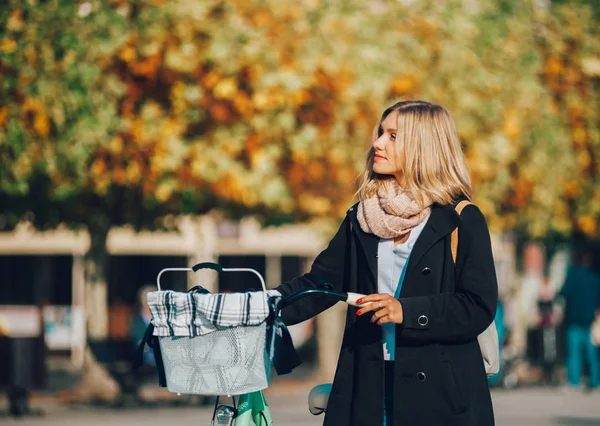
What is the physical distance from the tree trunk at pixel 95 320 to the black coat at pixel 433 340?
1284 centimetres

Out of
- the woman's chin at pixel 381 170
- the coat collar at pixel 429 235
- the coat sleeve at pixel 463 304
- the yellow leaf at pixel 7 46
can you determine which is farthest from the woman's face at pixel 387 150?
the yellow leaf at pixel 7 46

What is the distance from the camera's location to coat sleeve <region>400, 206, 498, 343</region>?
4137 millimetres

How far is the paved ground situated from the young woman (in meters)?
8.95

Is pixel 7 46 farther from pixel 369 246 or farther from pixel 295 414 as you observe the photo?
pixel 369 246

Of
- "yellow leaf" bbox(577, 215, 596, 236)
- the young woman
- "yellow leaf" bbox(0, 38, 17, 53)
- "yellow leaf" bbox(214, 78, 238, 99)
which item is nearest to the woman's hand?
the young woman

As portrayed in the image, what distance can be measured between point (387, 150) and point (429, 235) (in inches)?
13.7

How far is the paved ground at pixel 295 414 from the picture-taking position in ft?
45.1

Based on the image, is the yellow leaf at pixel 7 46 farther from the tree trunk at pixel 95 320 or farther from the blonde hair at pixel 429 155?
the blonde hair at pixel 429 155

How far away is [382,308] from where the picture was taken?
13.3ft

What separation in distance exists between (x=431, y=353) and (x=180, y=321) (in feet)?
2.73

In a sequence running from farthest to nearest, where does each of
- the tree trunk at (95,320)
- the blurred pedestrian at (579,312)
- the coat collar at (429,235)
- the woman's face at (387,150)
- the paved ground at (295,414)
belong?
the blurred pedestrian at (579,312) → the tree trunk at (95,320) → the paved ground at (295,414) → the woman's face at (387,150) → the coat collar at (429,235)

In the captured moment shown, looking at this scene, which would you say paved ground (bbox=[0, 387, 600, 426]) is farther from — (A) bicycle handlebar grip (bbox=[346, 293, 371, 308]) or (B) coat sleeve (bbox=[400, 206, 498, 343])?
(A) bicycle handlebar grip (bbox=[346, 293, 371, 308])

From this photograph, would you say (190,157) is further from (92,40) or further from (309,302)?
(309,302)

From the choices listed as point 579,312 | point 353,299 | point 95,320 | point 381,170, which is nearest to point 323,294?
point 353,299
